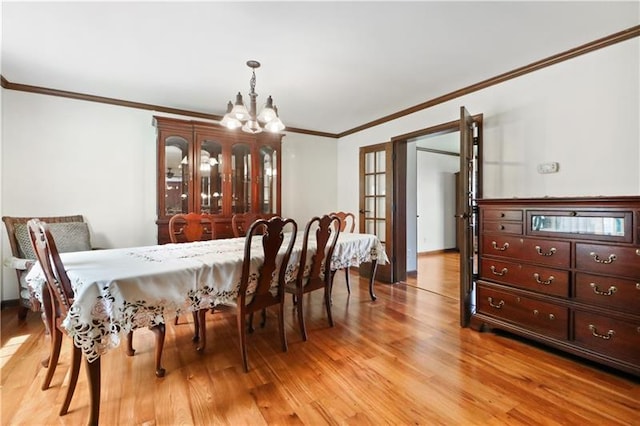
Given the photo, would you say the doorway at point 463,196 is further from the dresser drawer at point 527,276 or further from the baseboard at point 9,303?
the baseboard at point 9,303

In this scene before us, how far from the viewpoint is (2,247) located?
9.95ft

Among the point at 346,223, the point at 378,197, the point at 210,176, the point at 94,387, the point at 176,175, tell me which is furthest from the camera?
the point at 346,223

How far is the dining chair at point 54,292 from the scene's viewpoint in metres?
1.41

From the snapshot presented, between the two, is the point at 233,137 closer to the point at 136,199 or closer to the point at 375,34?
the point at 136,199

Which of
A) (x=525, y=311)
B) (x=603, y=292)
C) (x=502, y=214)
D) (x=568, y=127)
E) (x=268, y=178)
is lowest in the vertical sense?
(x=525, y=311)

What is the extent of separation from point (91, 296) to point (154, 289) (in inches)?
10.9

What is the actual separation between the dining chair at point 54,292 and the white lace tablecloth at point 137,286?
0.19 feet

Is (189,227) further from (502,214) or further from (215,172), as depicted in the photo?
(502,214)

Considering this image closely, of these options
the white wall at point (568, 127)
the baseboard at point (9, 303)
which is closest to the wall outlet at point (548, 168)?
the white wall at point (568, 127)

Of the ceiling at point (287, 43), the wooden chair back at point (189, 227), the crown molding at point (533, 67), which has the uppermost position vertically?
the ceiling at point (287, 43)

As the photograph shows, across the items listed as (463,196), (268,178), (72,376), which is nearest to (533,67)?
(463,196)

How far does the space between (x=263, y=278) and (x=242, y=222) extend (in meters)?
1.91

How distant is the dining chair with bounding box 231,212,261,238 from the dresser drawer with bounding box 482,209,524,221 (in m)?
2.28

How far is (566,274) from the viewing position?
6.88 feet
